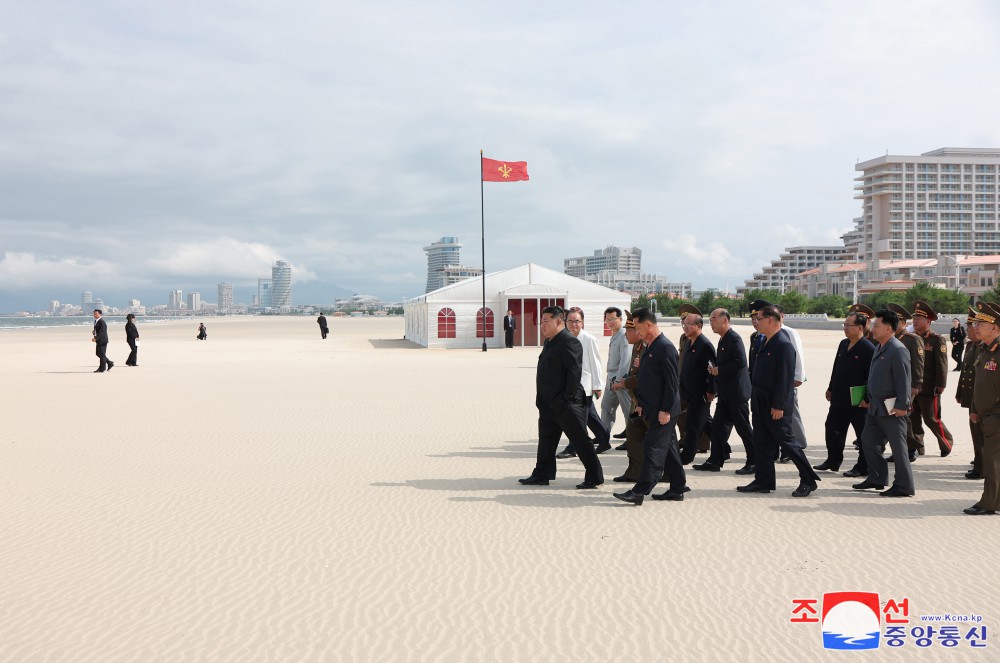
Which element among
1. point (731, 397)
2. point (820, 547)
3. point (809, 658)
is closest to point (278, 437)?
point (731, 397)

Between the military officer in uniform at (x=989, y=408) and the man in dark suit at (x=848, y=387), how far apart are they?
144 centimetres

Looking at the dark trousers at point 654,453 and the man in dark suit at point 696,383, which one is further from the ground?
the man in dark suit at point 696,383

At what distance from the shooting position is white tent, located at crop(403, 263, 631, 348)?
1303 inches

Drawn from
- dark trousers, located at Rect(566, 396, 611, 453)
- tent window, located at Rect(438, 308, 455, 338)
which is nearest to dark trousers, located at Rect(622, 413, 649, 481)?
dark trousers, located at Rect(566, 396, 611, 453)

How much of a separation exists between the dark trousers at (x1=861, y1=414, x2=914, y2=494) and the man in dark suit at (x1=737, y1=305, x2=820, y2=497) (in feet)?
2.04

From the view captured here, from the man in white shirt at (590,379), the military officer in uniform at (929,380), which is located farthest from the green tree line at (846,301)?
the man in white shirt at (590,379)

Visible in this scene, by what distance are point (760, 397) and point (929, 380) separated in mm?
2980

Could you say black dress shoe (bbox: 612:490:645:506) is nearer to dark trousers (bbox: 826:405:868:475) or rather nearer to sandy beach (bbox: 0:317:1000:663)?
sandy beach (bbox: 0:317:1000:663)

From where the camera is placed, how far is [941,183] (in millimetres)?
141750

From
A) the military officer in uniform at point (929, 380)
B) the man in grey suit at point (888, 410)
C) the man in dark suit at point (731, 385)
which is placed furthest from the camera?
the military officer in uniform at point (929, 380)

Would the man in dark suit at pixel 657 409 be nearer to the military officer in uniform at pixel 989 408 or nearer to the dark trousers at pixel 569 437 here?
the dark trousers at pixel 569 437

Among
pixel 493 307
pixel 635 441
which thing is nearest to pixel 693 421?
pixel 635 441

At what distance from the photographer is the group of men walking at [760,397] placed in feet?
22.0

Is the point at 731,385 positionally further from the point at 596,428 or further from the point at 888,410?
the point at 596,428
